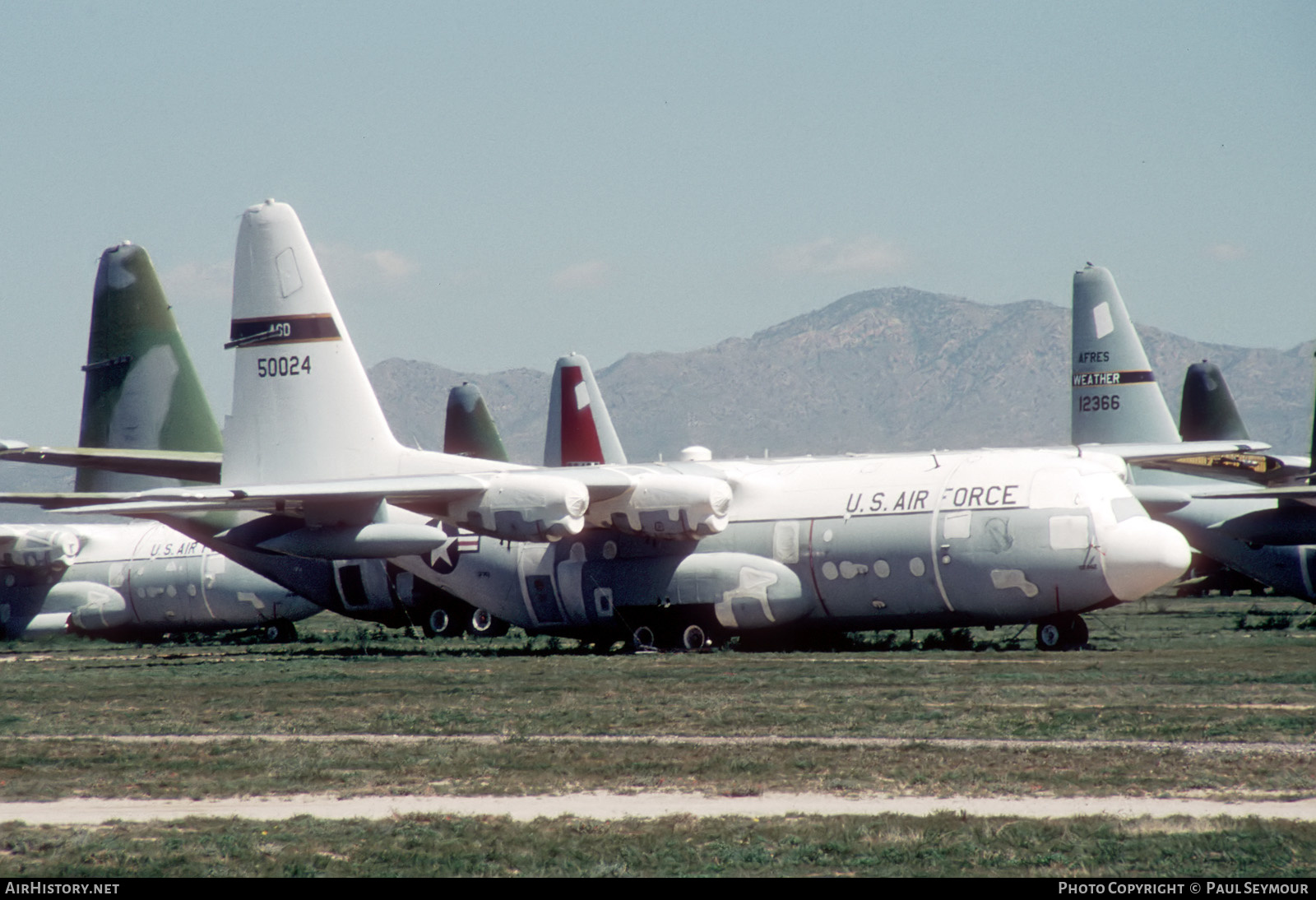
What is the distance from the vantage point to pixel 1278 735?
52.4 ft

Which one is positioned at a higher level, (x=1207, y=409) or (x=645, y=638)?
(x=1207, y=409)

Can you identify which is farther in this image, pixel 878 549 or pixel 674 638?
pixel 674 638

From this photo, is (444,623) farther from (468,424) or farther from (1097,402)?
(1097,402)

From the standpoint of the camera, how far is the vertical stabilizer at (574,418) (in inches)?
1721

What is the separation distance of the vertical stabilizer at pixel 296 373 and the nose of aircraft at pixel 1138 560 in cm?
1495

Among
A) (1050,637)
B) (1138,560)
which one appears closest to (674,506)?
(1050,637)

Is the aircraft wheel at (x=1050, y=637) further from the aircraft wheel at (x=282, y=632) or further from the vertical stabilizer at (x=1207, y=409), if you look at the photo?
the aircraft wheel at (x=282, y=632)

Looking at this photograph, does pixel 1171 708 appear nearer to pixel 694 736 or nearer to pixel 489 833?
pixel 694 736

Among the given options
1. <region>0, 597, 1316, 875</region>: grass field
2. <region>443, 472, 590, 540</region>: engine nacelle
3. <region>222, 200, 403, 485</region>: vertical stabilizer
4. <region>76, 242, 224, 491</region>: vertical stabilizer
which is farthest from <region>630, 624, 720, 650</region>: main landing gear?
<region>76, 242, 224, 491</region>: vertical stabilizer

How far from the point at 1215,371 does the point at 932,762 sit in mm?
37375

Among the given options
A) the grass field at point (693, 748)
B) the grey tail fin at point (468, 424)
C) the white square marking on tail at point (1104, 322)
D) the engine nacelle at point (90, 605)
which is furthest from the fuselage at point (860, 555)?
the white square marking on tail at point (1104, 322)

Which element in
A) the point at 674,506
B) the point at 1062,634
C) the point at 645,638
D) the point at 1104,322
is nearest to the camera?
the point at 1062,634

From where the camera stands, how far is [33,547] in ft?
137

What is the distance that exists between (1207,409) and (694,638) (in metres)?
23.4
